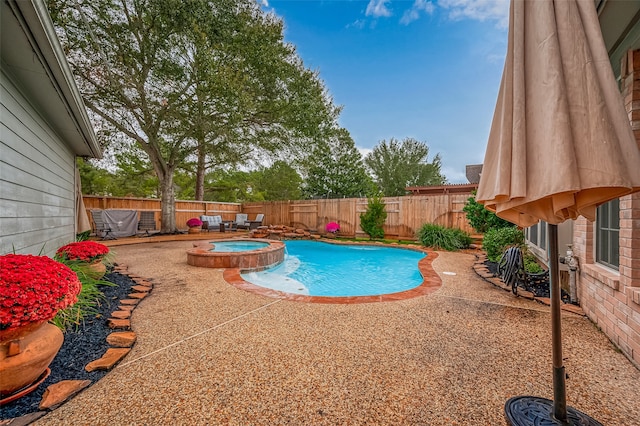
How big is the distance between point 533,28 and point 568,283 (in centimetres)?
365

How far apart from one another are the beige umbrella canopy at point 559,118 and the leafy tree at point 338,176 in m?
17.6

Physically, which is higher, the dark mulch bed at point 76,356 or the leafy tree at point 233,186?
the leafy tree at point 233,186

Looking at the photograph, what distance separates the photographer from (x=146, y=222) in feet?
36.9

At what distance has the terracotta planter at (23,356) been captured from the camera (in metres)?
1.50

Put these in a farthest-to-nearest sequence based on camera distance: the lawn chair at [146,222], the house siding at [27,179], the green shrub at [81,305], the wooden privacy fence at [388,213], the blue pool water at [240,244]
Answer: the lawn chair at [146,222] → the wooden privacy fence at [388,213] → the blue pool water at [240,244] → the house siding at [27,179] → the green shrub at [81,305]

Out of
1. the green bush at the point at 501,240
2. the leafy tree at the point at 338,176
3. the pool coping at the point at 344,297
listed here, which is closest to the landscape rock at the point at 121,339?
the pool coping at the point at 344,297

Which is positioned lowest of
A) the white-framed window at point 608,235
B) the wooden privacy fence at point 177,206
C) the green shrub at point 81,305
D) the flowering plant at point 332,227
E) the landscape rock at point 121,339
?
the landscape rock at point 121,339

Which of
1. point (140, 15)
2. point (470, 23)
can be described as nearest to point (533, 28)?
point (470, 23)

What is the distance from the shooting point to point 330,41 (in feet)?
30.6

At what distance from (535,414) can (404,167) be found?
25.0 m

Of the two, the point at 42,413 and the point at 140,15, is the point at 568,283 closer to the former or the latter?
the point at 42,413

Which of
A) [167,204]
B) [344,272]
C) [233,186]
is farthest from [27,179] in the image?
[233,186]

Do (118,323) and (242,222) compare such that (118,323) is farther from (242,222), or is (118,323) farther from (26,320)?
(242,222)

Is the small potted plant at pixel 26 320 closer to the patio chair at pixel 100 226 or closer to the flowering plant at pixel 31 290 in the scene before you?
the flowering plant at pixel 31 290
